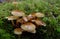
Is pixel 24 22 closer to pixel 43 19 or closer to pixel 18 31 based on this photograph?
A: pixel 18 31

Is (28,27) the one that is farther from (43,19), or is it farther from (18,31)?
(43,19)

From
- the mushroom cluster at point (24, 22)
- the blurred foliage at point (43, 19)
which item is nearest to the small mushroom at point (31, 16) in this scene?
the mushroom cluster at point (24, 22)

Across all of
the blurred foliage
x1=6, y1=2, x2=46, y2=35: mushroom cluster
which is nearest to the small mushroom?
x1=6, y1=2, x2=46, y2=35: mushroom cluster

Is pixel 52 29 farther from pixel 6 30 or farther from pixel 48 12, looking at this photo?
pixel 6 30

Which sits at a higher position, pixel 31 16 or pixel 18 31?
pixel 31 16

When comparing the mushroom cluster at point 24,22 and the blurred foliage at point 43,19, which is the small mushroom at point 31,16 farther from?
the blurred foliage at point 43,19

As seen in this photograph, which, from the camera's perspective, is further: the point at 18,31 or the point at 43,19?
the point at 43,19

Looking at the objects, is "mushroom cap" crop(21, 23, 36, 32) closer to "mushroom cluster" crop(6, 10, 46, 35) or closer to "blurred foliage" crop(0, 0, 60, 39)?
"mushroom cluster" crop(6, 10, 46, 35)

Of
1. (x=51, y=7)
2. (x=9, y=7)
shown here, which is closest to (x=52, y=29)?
(x=51, y=7)

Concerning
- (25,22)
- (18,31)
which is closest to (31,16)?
(25,22)
